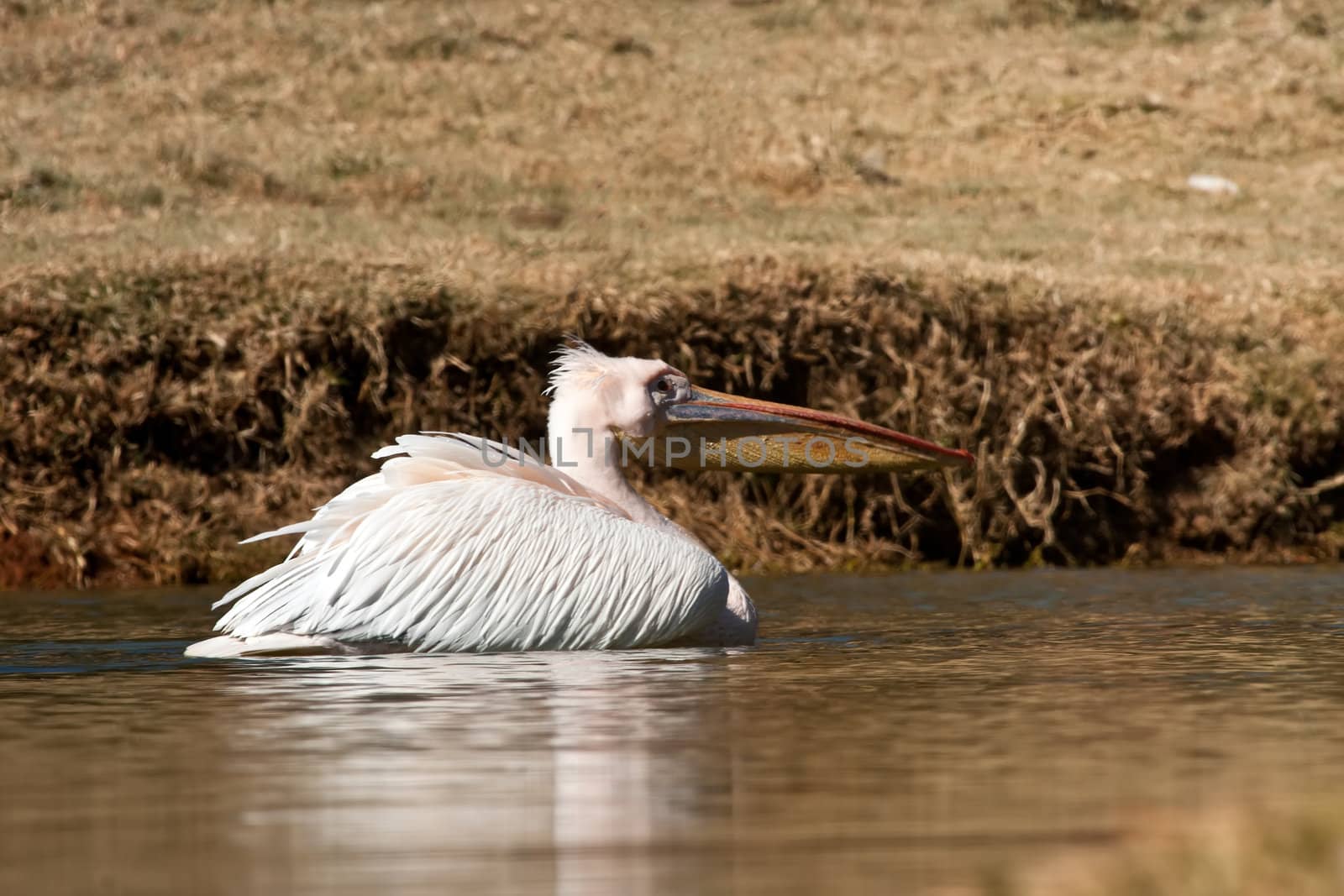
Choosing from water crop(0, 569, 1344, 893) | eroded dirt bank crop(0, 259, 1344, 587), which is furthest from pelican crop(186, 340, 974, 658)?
eroded dirt bank crop(0, 259, 1344, 587)

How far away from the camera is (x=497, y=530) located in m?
5.58

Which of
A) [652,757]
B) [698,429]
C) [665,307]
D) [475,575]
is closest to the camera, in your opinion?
[652,757]

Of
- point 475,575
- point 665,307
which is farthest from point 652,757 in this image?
point 665,307

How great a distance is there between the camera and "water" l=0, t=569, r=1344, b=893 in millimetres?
2723

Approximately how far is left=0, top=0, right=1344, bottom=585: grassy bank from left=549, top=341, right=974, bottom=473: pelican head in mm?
2063

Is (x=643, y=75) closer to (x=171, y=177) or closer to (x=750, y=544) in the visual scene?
(x=171, y=177)

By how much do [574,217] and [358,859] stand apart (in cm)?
1032

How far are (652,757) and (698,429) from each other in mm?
3139

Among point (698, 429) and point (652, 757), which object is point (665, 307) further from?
point (652, 757)

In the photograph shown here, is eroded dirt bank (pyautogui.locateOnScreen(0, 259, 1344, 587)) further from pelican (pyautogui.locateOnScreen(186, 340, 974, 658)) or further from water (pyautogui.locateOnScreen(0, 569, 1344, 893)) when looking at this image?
pelican (pyautogui.locateOnScreen(186, 340, 974, 658))

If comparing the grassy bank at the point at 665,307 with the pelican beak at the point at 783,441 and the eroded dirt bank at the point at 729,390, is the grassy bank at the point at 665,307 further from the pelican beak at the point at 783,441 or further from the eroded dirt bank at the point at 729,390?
the pelican beak at the point at 783,441

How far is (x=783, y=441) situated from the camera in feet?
22.0

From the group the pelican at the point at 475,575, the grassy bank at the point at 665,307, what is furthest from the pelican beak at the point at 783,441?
the grassy bank at the point at 665,307

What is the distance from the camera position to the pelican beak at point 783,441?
6.61 m
